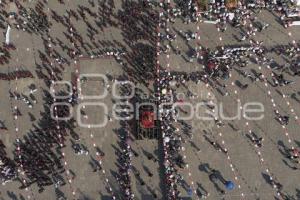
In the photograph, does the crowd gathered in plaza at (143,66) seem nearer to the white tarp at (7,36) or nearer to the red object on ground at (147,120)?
the white tarp at (7,36)

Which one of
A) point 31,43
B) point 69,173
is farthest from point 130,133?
point 31,43
